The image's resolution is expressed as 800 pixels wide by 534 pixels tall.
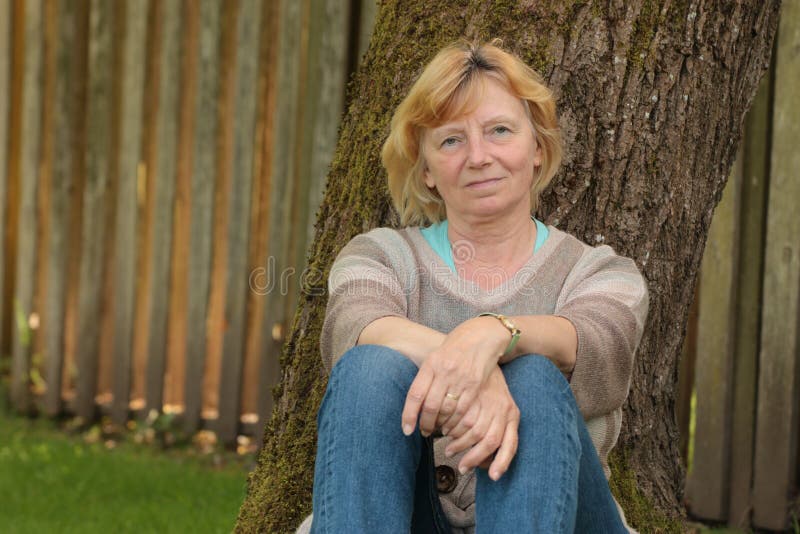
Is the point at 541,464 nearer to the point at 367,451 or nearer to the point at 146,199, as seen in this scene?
the point at 367,451

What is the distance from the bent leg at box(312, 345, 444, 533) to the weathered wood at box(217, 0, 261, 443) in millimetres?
2806

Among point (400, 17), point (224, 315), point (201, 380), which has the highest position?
point (400, 17)

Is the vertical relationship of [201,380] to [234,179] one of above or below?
below

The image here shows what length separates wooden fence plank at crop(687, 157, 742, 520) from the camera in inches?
161

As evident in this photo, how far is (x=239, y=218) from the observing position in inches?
198

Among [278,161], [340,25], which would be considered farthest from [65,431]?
[340,25]

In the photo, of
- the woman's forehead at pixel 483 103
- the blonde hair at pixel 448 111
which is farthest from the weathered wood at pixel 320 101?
the woman's forehead at pixel 483 103

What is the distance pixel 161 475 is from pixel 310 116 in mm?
1734

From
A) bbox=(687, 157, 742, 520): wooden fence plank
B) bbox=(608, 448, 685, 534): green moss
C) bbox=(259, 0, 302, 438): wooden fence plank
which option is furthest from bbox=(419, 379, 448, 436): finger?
bbox=(259, 0, 302, 438): wooden fence plank

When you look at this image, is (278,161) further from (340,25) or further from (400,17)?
(400,17)

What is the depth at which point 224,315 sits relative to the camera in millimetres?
5078

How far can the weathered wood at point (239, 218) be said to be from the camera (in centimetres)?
494

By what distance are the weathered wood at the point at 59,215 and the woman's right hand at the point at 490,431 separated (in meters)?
3.83

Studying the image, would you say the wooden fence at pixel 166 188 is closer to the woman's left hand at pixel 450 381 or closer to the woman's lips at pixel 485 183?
the woman's lips at pixel 485 183
